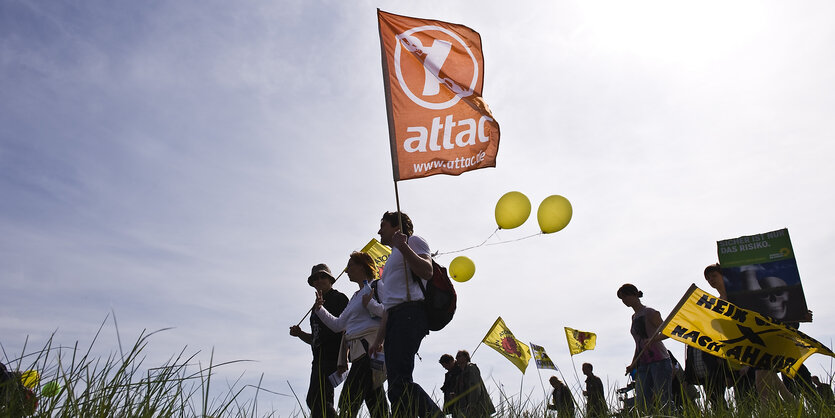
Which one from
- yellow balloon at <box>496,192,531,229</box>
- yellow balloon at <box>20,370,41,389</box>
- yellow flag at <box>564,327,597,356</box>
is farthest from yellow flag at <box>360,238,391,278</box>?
yellow flag at <box>564,327,597,356</box>

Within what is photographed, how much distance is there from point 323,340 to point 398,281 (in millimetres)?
1390

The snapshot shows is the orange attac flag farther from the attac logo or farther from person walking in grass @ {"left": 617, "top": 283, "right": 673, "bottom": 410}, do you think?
person walking in grass @ {"left": 617, "top": 283, "right": 673, "bottom": 410}

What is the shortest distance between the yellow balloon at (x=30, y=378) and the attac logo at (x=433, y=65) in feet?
10.2

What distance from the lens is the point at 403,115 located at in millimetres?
4535

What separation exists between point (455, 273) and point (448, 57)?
3328mm

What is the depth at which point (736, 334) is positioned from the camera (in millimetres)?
4598

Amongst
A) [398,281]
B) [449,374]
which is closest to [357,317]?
[398,281]

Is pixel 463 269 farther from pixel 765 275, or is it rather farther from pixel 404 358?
pixel 404 358

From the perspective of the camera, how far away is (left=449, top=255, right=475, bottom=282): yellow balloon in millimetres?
7613

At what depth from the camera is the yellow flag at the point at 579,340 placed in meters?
12.8

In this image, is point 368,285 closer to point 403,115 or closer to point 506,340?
point 403,115

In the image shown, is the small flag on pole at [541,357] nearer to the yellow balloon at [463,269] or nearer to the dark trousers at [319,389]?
the yellow balloon at [463,269]

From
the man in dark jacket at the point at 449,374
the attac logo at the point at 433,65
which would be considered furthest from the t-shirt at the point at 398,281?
the man in dark jacket at the point at 449,374

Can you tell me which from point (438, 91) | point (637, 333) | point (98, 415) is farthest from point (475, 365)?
point (98, 415)
